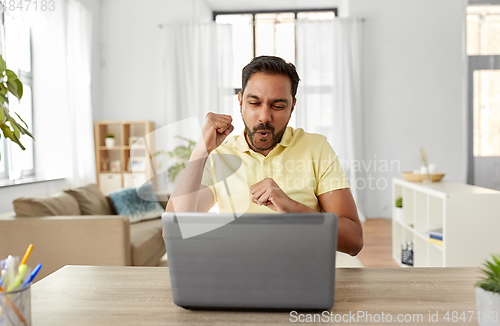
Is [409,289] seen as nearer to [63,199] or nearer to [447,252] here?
[447,252]

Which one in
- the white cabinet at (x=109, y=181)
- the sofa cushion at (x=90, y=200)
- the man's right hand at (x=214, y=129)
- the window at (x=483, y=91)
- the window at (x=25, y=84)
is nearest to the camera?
the man's right hand at (x=214, y=129)

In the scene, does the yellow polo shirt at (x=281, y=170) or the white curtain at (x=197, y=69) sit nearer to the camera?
the yellow polo shirt at (x=281, y=170)

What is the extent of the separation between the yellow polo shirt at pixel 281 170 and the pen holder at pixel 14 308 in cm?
74

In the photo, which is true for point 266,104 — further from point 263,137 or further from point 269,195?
point 269,195

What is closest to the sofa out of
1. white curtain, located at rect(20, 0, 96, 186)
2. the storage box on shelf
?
white curtain, located at rect(20, 0, 96, 186)

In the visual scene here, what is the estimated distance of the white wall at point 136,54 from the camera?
591cm

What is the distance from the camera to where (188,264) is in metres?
0.70

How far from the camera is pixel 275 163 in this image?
4.63 ft

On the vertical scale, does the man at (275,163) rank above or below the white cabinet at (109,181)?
above

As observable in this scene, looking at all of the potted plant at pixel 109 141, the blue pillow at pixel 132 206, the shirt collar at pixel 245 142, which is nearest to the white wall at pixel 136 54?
the potted plant at pixel 109 141

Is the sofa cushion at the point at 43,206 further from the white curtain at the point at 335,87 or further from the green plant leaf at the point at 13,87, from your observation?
the white curtain at the point at 335,87

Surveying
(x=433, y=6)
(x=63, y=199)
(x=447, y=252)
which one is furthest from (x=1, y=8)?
(x=433, y=6)

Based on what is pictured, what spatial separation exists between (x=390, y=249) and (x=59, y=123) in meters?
3.83

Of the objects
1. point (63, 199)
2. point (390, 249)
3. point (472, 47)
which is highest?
point (472, 47)
